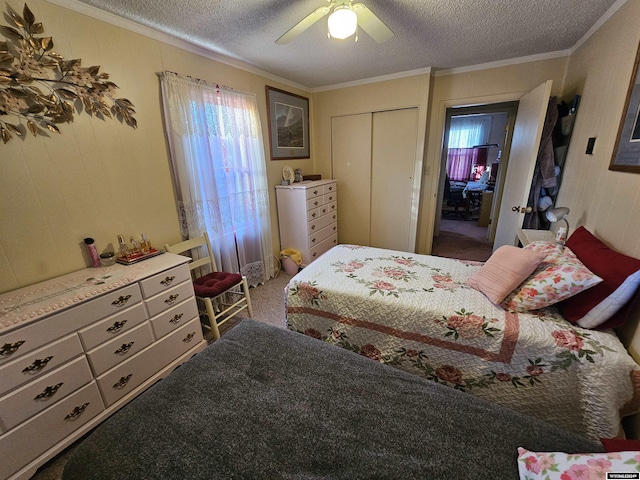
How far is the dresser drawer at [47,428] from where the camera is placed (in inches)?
44.6

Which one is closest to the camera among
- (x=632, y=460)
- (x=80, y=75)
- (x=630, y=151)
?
(x=632, y=460)

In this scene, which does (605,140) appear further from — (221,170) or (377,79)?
(221,170)

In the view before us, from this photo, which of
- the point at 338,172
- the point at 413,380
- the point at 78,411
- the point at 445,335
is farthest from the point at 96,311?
the point at 338,172

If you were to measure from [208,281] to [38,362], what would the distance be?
41.9 inches

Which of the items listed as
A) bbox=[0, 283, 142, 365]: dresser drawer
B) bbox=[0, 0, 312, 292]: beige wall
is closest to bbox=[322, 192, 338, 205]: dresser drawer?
bbox=[0, 0, 312, 292]: beige wall

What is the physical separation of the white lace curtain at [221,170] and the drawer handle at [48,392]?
1.22 m

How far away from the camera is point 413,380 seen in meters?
1.03

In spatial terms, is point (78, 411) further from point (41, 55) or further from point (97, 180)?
point (41, 55)

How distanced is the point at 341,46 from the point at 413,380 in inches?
98.1

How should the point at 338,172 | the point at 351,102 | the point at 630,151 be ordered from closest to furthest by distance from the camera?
the point at 630,151, the point at 351,102, the point at 338,172

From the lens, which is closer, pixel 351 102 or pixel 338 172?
pixel 351 102

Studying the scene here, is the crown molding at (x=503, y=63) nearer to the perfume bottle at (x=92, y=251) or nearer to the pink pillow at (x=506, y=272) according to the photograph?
the pink pillow at (x=506, y=272)

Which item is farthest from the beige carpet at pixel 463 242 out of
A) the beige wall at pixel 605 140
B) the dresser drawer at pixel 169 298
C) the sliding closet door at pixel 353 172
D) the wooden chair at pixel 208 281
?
the dresser drawer at pixel 169 298

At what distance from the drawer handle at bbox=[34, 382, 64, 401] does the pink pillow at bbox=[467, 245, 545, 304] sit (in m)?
2.26
